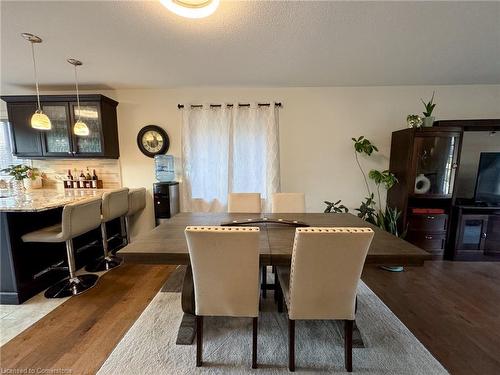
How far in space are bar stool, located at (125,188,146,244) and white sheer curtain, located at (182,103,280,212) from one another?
626 mm

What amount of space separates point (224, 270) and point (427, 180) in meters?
3.03

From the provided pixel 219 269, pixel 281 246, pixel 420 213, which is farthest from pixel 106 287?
pixel 420 213

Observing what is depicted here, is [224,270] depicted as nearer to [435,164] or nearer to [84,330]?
[84,330]

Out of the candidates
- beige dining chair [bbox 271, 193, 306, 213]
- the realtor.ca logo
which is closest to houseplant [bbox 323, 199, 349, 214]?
beige dining chair [bbox 271, 193, 306, 213]

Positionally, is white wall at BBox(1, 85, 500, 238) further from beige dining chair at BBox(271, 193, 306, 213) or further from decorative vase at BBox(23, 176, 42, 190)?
decorative vase at BBox(23, 176, 42, 190)

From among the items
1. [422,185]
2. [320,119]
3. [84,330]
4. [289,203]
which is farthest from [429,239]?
[84,330]

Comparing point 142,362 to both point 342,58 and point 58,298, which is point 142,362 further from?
point 342,58

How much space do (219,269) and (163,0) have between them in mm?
1561

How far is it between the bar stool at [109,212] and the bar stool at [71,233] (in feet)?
0.49

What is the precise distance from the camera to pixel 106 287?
2338mm

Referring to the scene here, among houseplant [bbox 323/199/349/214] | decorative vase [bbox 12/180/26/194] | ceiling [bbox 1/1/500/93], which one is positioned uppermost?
ceiling [bbox 1/1/500/93]

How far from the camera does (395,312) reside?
196 centimetres

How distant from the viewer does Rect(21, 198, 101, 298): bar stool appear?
80.7 inches

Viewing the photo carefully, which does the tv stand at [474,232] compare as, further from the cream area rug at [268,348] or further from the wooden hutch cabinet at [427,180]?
the cream area rug at [268,348]
